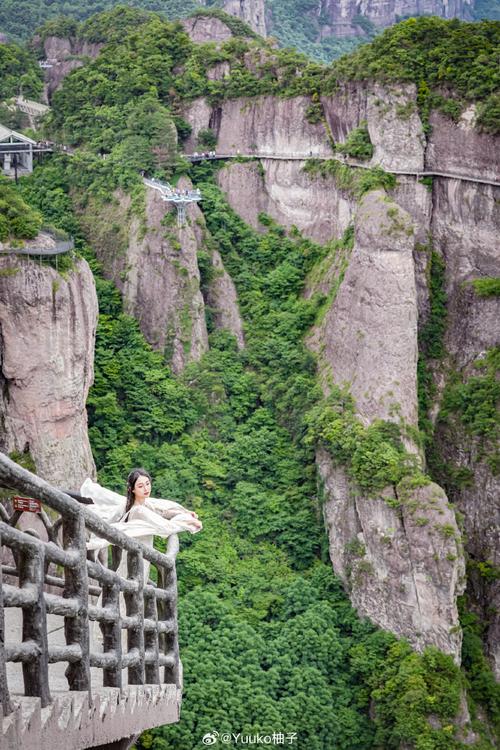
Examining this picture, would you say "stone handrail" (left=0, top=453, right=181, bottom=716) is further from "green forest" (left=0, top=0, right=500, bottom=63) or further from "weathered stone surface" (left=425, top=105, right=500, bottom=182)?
"green forest" (left=0, top=0, right=500, bottom=63)

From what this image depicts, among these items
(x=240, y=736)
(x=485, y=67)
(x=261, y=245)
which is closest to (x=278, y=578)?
(x=240, y=736)

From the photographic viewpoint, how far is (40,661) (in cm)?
806

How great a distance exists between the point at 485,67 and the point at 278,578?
61.3 ft

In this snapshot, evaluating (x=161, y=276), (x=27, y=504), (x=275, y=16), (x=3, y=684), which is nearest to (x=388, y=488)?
(x=161, y=276)

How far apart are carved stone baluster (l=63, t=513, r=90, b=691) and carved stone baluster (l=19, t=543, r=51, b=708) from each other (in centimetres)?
52

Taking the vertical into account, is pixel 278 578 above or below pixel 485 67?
below

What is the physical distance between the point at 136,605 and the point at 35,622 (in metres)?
A: 2.02

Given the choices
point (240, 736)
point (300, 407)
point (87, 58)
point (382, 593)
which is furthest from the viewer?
point (87, 58)

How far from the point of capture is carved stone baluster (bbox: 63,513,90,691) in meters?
8.57

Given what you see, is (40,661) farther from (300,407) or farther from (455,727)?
(300,407)

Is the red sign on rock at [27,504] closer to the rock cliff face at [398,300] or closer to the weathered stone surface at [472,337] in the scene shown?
the rock cliff face at [398,300]

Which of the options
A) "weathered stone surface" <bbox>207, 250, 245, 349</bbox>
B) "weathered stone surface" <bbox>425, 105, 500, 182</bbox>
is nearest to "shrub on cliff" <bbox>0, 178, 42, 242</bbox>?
"weathered stone surface" <bbox>207, 250, 245, 349</bbox>

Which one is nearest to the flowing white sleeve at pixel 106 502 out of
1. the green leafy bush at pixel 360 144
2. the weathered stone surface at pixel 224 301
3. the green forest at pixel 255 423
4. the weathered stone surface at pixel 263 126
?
the green forest at pixel 255 423

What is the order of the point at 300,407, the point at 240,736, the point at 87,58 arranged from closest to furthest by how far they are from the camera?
the point at 240,736
the point at 300,407
the point at 87,58
